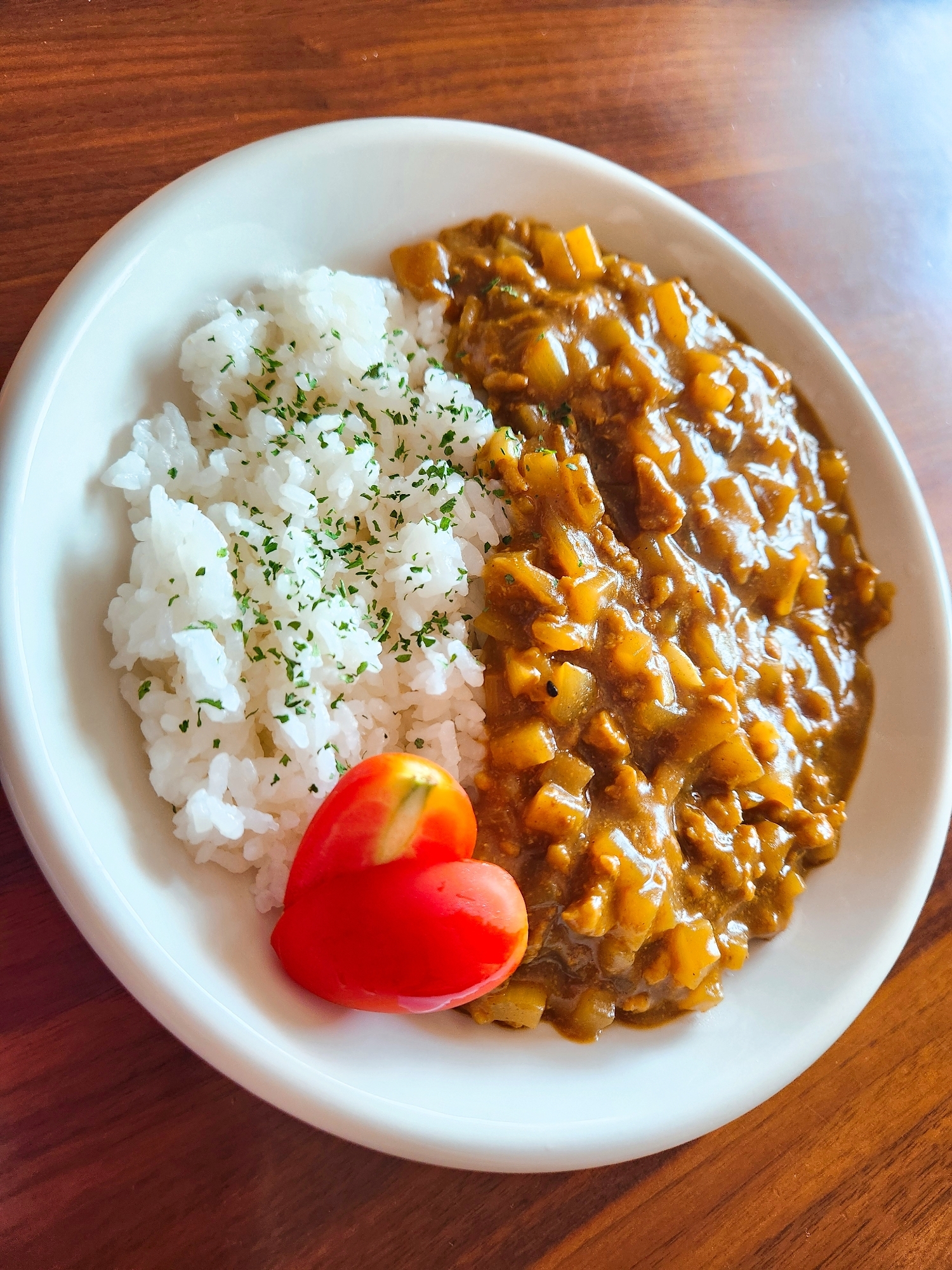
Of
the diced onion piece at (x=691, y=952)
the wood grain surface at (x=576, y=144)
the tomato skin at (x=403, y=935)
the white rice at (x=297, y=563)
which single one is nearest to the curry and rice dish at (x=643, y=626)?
the diced onion piece at (x=691, y=952)

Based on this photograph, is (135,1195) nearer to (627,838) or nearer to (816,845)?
(627,838)

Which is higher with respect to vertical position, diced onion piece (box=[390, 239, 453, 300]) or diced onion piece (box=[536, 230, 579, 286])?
diced onion piece (box=[536, 230, 579, 286])

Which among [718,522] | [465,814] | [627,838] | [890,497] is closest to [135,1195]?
[465,814]

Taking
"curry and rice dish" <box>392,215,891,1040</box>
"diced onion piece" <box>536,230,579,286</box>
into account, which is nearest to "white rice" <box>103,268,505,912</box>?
"curry and rice dish" <box>392,215,891,1040</box>

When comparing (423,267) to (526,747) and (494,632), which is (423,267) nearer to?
(494,632)

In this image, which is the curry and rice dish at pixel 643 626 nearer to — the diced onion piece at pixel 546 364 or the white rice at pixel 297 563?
the diced onion piece at pixel 546 364

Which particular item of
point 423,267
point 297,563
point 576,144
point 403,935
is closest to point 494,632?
point 297,563

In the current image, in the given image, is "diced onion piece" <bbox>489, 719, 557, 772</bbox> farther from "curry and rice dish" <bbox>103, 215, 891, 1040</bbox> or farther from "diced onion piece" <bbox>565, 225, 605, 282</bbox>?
"diced onion piece" <bbox>565, 225, 605, 282</bbox>
